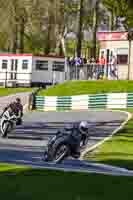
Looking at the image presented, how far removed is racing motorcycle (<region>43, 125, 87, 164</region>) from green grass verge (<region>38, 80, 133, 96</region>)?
860 inches

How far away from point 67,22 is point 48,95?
28864 mm

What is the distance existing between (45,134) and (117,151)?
6150 millimetres

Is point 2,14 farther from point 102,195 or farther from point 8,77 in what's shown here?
point 102,195

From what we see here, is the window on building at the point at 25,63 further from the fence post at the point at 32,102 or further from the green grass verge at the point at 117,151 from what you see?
the green grass verge at the point at 117,151

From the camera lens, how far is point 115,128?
85.6 ft

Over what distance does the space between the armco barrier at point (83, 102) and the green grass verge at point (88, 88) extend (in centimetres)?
121

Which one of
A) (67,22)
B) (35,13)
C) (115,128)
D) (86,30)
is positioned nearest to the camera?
(115,128)

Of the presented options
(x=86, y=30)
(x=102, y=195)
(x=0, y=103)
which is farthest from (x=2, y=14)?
(x=102, y=195)

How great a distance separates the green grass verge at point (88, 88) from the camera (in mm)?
36781

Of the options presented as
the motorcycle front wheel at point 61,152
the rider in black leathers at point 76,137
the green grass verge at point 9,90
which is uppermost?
the rider in black leathers at point 76,137

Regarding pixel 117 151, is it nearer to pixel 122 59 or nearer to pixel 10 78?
pixel 122 59

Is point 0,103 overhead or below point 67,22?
below

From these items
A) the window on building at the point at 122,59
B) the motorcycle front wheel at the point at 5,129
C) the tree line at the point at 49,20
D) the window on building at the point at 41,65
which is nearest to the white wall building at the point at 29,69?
the window on building at the point at 41,65

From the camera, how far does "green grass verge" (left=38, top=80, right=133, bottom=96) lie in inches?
1448
